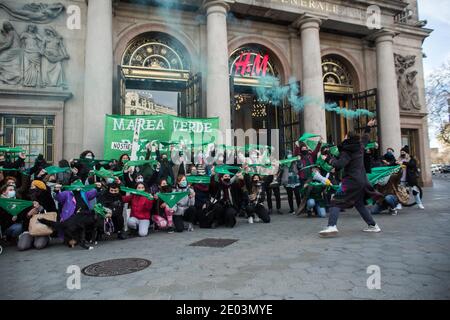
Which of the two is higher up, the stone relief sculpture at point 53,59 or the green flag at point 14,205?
the stone relief sculpture at point 53,59

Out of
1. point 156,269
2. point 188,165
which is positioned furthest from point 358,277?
point 188,165

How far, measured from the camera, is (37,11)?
38.9 ft

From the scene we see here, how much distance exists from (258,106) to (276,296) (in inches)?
809

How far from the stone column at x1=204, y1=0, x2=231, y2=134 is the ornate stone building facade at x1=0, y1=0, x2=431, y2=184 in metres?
0.04

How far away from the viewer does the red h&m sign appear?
15719mm

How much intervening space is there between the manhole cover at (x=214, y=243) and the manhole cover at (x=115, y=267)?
1.35 meters

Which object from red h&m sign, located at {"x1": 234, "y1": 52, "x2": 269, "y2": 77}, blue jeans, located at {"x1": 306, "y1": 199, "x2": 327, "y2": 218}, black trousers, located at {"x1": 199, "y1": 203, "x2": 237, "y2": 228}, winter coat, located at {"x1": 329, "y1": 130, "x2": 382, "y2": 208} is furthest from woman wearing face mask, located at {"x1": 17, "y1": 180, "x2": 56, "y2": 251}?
red h&m sign, located at {"x1": 234, "y1": 52, "x2": 269, "y2": 77}

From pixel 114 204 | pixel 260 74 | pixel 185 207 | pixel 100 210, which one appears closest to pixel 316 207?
pixel 185 207

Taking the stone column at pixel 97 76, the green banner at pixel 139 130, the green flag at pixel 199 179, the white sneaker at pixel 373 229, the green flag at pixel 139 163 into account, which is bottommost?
the white sneaker at pixel 373 229

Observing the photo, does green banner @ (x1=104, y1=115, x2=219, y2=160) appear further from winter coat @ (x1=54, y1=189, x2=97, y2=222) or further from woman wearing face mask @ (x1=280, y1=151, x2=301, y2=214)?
winter coat @ (x1=54, y1=189, x2=97, y2=222)

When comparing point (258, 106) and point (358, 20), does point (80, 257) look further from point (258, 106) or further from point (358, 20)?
point (258, 106)

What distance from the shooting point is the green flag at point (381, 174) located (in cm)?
913

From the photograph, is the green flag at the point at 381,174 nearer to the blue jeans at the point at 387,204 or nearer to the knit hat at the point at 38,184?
the blue jeans at the point at 387,204

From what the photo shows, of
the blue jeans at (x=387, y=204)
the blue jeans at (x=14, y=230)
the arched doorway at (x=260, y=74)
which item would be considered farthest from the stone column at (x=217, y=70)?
the blue jeans at (x=14, y=230)
